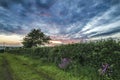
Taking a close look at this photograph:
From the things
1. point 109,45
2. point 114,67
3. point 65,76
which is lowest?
point 65,76

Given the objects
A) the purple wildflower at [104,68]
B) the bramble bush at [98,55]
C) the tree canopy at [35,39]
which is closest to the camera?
the bramble bush at [98,55]

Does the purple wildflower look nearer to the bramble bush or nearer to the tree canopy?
the bramble bush

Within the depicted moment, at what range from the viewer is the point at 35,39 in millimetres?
111750

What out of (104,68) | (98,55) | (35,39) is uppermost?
(35,39)

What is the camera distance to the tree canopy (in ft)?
359

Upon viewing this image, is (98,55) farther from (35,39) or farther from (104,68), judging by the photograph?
(35,39)

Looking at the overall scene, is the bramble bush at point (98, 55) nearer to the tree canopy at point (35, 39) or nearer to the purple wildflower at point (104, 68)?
the purple wildflower at point (104, 68)

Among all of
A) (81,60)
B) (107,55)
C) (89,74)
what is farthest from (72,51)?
(107,55)

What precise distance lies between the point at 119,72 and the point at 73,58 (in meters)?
7.27

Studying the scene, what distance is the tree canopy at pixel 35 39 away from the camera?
109356mm

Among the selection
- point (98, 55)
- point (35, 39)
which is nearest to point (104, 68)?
point (98, 55)

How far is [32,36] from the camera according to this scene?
112 meters

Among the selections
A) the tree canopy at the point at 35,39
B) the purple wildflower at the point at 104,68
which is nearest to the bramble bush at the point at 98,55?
the purple wildflower at the point at 104,68

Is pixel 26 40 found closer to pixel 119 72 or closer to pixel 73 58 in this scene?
pixel 73 58
